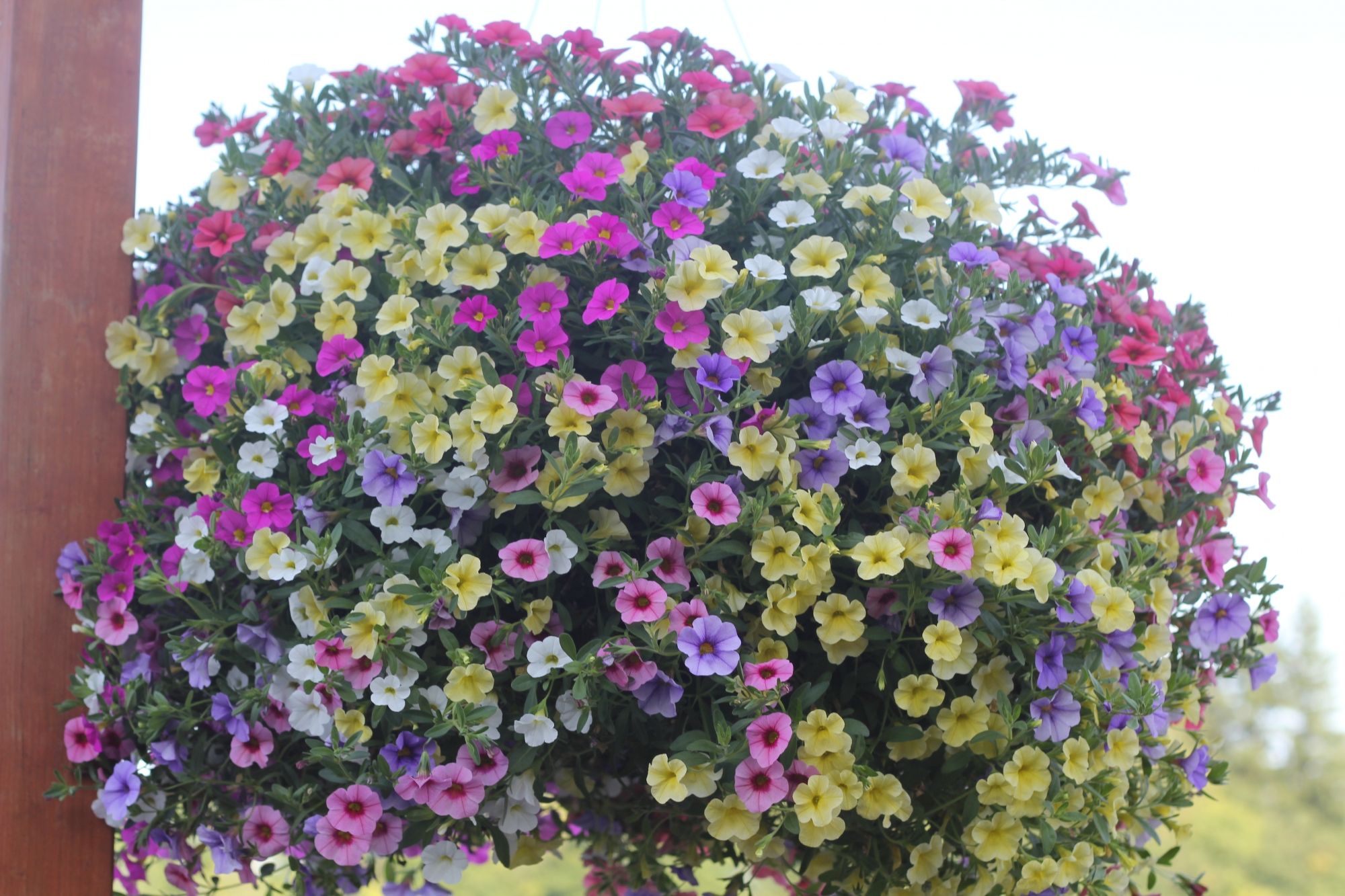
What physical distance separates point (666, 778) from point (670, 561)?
0.24 metres

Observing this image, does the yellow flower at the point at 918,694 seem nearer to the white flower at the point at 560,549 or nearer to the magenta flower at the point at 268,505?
the white flower at the point at 560,549

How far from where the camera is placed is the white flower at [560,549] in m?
1.14

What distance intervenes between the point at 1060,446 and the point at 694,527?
52 centimetres

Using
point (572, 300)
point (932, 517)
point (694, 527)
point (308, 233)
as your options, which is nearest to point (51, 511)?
point (308, 233)

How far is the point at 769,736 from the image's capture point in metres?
1.14

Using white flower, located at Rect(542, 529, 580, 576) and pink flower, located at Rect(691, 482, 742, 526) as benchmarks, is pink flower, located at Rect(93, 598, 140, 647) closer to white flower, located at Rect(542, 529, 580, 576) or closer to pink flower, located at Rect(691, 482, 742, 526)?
white flower, located at Rect(542, 529, 580, 576)

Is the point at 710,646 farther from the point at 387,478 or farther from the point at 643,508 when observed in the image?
the point at 387,478

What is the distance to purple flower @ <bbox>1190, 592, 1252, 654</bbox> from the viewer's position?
4.68ft

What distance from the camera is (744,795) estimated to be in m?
1.17

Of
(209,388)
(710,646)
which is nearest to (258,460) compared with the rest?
(209,388)

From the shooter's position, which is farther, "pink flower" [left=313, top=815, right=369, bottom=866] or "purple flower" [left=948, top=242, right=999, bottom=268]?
"purple flower" [left=948, top=242, right=999, bottom=268]

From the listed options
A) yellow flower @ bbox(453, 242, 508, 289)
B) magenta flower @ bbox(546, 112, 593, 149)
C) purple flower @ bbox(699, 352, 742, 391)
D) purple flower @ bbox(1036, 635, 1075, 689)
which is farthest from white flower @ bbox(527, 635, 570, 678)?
magenta flower @ bbox(546, 112, 593, 149)

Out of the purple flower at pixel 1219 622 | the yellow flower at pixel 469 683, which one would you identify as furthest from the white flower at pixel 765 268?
the purple flower at pixel 1219 622

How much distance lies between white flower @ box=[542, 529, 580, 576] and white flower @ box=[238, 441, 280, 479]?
39 centimetres
